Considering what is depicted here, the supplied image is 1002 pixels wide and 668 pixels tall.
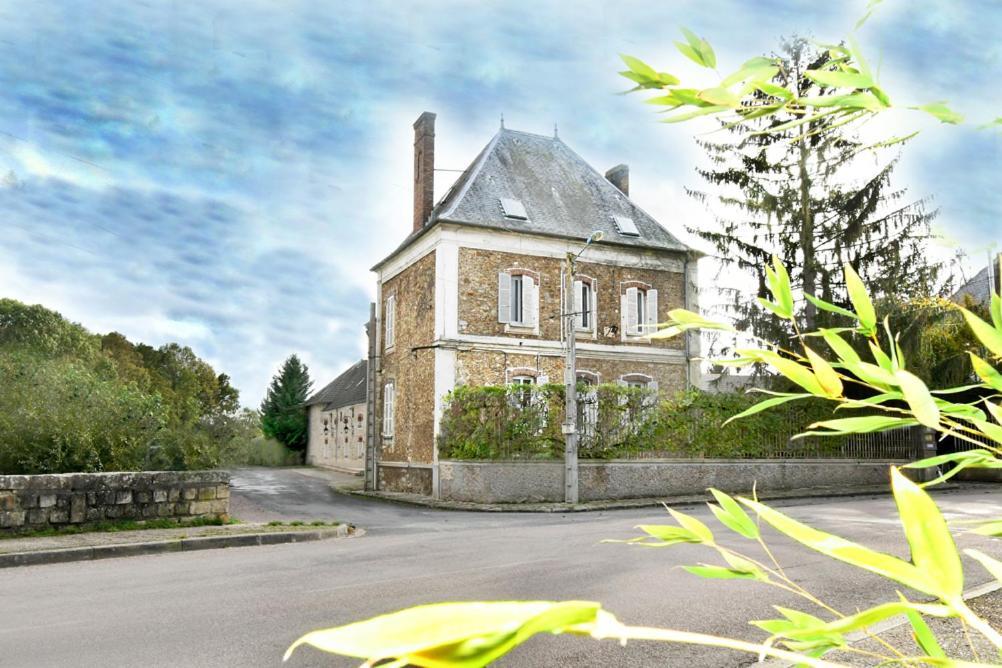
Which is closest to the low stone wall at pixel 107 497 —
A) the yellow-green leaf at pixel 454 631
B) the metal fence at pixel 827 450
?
the metal fence at pixel 827 450

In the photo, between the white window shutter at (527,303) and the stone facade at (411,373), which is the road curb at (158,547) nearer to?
the stone facade at (411,373)

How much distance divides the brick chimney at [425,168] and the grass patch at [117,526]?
49.8ft

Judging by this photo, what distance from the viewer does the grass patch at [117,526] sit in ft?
38.5

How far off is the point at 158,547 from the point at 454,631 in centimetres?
1202

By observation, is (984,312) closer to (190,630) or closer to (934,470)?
(934,470)

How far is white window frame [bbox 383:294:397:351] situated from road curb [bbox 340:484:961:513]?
570 centimetres

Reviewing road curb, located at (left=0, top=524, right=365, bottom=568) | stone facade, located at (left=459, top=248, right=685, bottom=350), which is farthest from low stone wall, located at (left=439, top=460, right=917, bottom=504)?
road curb, located at (left=0, top=524, right=365, bottom=568)

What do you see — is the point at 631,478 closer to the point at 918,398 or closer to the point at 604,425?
the point at 604,425

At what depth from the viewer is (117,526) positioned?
12.5 metres

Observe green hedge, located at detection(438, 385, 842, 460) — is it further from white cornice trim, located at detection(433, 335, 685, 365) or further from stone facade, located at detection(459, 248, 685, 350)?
stone facade, located at detection(459, 248, 685, 350)

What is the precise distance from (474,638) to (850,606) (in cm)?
725

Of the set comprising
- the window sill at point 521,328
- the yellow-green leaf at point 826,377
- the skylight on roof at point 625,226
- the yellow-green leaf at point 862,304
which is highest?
the skylight on roof at point 625,226

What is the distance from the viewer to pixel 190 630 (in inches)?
245

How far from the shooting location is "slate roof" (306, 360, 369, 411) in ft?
141
